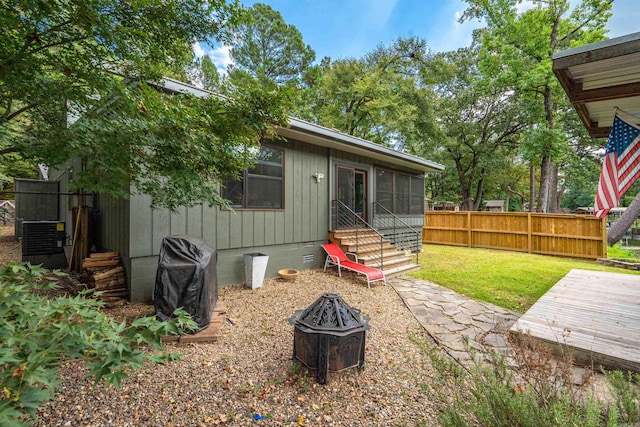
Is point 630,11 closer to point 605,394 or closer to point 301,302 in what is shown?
point 605,394

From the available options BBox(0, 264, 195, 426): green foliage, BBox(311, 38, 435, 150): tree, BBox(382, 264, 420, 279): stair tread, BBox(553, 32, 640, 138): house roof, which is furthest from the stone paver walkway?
BBox(311, 38, 435, 150): tree

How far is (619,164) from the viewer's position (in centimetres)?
285

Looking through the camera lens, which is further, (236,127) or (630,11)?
(630,11)

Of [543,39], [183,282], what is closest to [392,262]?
[183,282]

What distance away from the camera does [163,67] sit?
3.16m

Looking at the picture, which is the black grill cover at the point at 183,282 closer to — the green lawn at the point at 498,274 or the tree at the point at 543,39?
the green lawn at the point at 498,274

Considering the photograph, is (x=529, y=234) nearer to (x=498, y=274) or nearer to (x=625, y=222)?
(x=625, y=222)

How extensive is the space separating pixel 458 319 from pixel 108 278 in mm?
4972

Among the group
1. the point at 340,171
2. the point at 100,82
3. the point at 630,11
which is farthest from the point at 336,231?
the point at 630,11

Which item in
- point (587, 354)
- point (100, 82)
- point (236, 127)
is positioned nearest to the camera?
point (100, 82)

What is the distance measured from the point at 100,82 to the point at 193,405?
276 centimetres

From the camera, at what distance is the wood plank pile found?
3.91m

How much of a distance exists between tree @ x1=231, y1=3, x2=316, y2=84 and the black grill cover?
1193cm

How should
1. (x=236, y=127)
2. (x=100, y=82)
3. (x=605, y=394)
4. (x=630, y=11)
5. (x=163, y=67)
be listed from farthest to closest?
1. (x=630, y=11)
2. (x=163, y=67)
3. (x=236, y=127)
4. (x=100, y=82)
5. (x=605, y=394)
